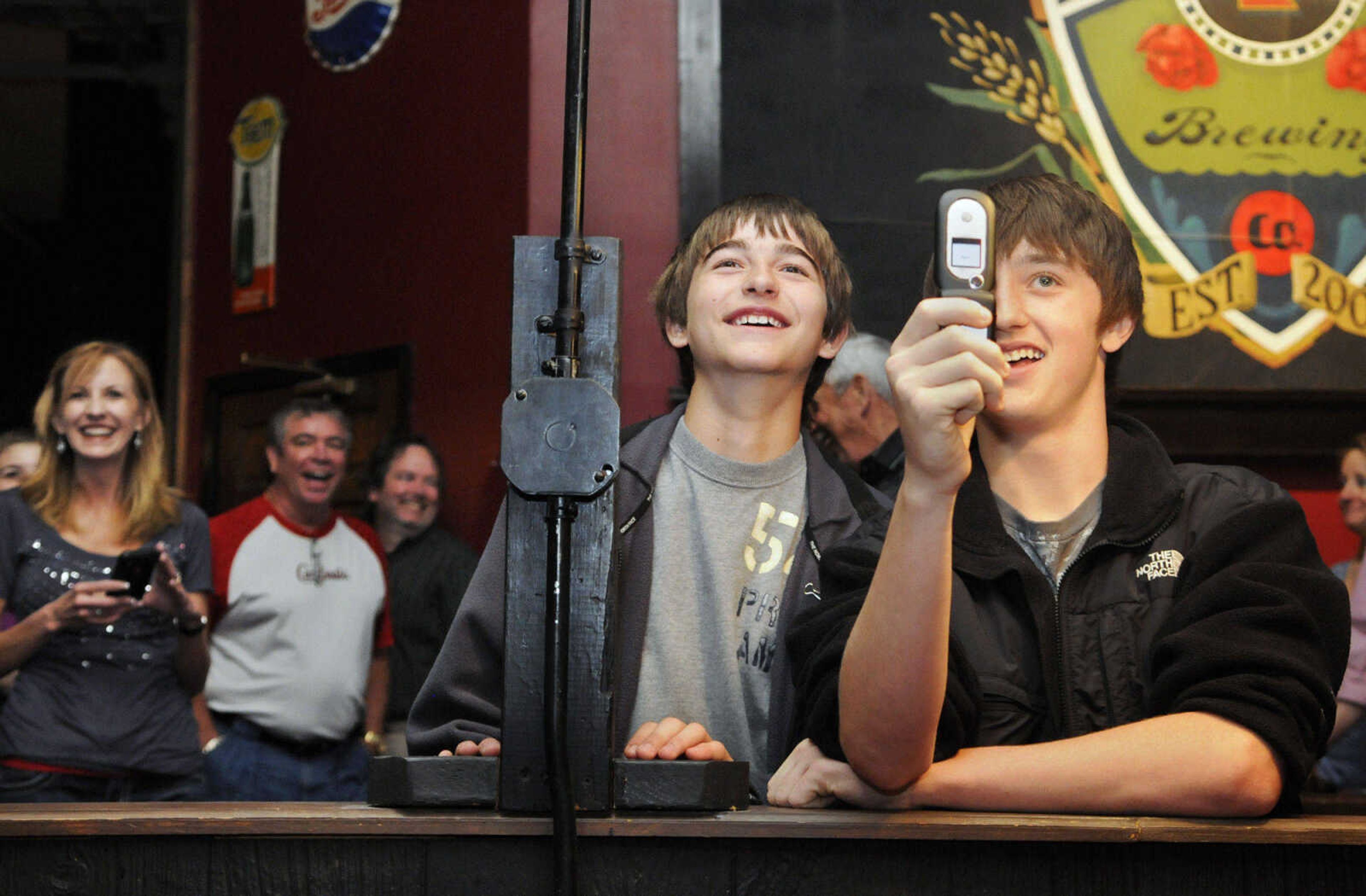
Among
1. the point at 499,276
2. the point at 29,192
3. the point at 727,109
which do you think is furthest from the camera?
the point at 29,192

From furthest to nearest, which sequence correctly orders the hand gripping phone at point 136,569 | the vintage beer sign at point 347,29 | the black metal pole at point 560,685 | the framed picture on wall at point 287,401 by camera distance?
the vintage beer sign at point 347,29 < the framed picture on wall at point 287,401 < the hand gripping phone at point 136,569 < the black metal pole at point 560,685

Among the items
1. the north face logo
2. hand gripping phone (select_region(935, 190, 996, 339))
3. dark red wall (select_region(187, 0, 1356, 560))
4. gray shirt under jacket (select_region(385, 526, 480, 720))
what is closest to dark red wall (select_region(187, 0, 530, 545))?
dark red wall (select_region(187, 0, 1356, 560))

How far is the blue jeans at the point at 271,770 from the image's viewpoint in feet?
11.4

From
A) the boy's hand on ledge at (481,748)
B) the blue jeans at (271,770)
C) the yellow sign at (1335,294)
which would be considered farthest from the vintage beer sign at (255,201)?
the boy's hand on ledge at (481,748)

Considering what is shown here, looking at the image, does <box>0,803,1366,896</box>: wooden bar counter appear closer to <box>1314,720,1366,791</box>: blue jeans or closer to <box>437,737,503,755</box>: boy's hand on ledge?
<box>437,737,503,755</box>: boy's hand on ledge

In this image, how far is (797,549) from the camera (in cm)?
187

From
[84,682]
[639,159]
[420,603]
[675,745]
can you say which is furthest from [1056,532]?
[639,159]

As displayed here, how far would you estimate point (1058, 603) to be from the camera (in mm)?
1550

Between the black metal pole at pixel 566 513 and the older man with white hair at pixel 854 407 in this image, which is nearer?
the black metal pole at pixel 566 513

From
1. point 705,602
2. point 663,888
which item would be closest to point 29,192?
point 705,602

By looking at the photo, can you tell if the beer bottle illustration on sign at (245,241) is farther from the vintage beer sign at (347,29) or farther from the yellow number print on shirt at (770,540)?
the yellow number print on shirt at (770,540)

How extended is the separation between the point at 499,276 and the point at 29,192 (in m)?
5.44

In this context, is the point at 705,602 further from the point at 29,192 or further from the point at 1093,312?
the point at 29,192

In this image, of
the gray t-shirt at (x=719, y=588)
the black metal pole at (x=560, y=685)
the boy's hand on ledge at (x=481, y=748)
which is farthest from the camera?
the gray t-shirt at (x=719, y=588)
